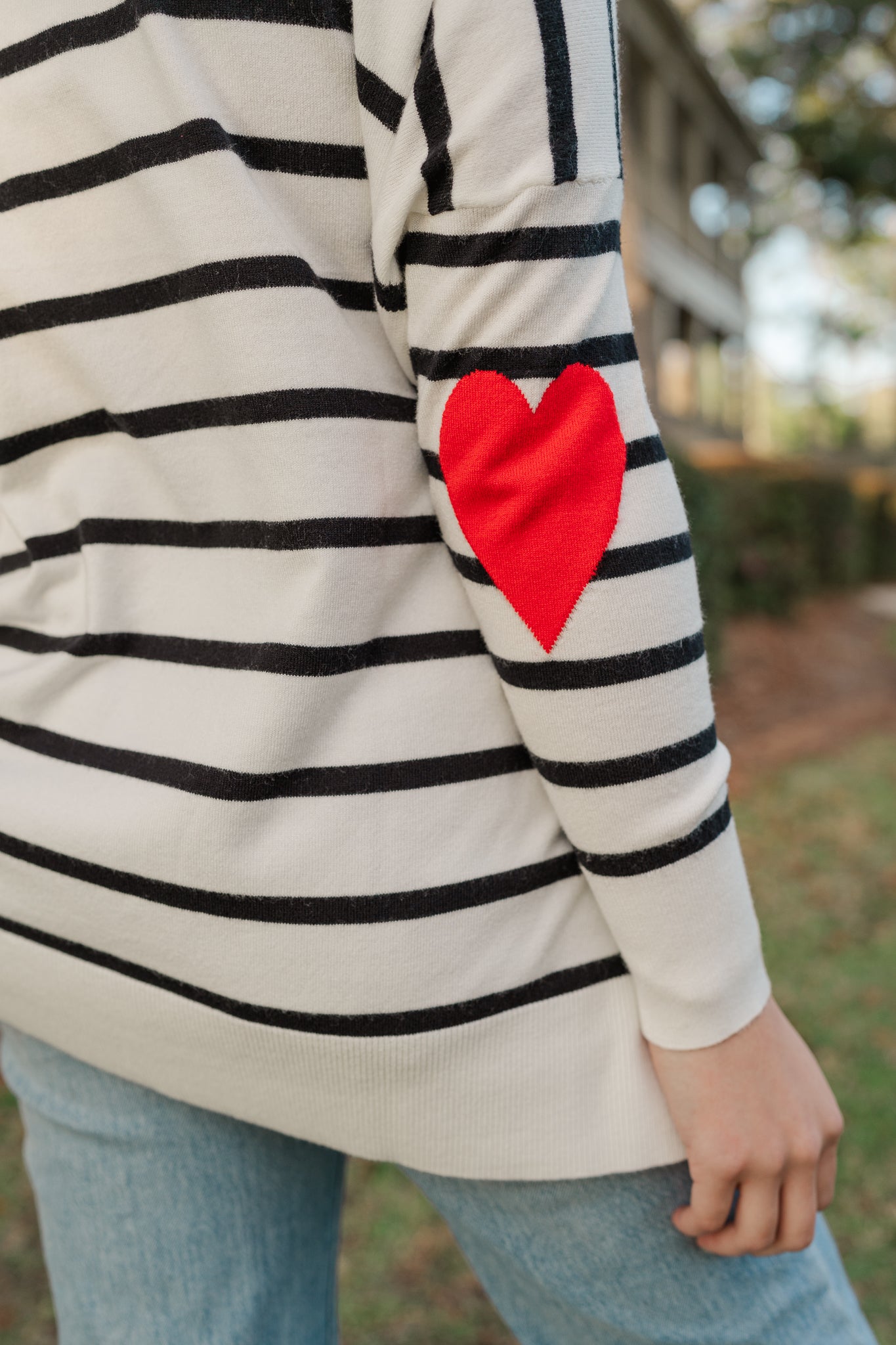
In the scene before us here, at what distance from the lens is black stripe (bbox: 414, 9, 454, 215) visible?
0.70 meters

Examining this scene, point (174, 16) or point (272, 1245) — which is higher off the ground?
point (174, 16)

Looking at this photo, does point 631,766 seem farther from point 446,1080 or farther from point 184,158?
point 184,158

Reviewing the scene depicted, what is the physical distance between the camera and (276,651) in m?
0.77

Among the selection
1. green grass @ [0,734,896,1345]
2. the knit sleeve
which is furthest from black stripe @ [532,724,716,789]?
green grass @ [0,734,896,1345]

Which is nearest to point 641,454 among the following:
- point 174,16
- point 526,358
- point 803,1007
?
point 526,358

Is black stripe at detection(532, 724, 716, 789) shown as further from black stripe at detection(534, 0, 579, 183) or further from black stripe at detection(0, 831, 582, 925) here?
black stripe at detection(534, 0, 579, 183)

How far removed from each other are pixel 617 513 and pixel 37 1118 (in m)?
0.78

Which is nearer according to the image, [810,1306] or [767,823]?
[810,1306]

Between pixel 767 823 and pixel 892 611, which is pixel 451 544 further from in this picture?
pixel 892 611

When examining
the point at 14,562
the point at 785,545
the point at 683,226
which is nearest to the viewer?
the point at 14,562

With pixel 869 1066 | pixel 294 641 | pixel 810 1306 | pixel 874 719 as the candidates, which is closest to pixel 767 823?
pixel 869 1066

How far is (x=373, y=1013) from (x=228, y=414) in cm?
47

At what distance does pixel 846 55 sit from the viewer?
61.0 ft

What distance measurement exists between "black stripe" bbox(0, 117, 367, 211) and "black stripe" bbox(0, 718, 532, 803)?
44 cm
